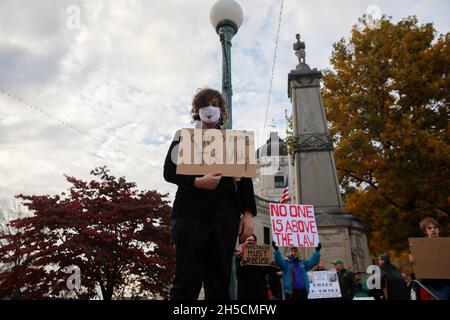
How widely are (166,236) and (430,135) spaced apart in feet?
32.9

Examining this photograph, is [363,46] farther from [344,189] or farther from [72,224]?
[72,224]

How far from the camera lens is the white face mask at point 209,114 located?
2.33 m

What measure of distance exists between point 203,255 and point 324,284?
604cm

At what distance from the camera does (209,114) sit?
234cm

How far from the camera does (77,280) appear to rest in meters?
11.2

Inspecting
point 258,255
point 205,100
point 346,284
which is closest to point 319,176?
point 346,284

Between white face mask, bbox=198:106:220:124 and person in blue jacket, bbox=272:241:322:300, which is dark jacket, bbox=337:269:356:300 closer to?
person in blue jacket, bbox=272:241:322:300

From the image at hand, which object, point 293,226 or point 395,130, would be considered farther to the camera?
point 395,130

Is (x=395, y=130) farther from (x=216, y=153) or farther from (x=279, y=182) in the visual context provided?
(x=279, y=182)

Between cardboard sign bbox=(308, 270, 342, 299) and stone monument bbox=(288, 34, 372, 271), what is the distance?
3.15 m

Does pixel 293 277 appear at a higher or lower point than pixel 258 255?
lower

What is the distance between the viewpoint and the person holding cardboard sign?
1.93 meters

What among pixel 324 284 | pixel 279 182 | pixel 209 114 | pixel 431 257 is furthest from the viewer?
pixel 279 182
